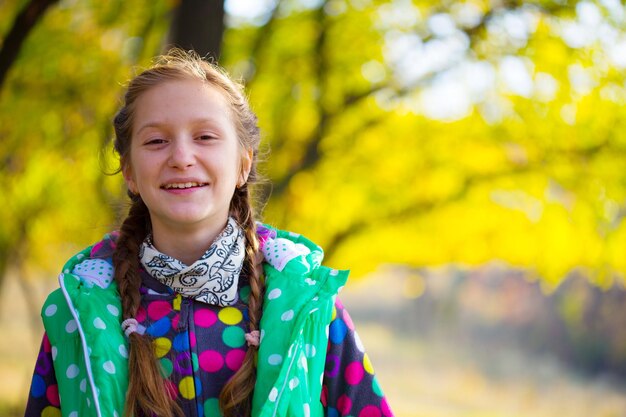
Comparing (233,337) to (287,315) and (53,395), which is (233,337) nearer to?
(287,315)

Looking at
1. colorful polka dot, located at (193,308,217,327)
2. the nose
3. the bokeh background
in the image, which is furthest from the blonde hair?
the bokeh background

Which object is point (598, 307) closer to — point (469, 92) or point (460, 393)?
point (460, 393)

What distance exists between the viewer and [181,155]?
211 cm

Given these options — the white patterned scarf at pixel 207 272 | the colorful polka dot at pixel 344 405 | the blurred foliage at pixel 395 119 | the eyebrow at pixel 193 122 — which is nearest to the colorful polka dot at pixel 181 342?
the white patterned scarf at pixel 207 272

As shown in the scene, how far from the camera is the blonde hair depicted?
201 centimetres

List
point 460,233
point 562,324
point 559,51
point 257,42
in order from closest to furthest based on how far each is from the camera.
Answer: point 559,51 → point 257,42 → point 460,233 → point 562,324

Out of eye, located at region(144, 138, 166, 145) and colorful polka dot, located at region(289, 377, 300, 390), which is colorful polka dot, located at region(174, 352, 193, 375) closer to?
colorful polka dot, located at region(289, 377, 300, 390)

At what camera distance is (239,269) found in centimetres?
220

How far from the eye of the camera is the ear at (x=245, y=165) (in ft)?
7.79

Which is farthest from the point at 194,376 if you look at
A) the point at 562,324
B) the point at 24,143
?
the point at 562,324

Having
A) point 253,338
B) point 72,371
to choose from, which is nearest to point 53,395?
point 72,371

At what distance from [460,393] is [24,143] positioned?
1116cm

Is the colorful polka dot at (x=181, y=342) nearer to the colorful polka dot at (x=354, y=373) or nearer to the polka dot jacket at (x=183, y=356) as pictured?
the polka dot jacket at (x=183, y=356)

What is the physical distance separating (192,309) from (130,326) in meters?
0.17
